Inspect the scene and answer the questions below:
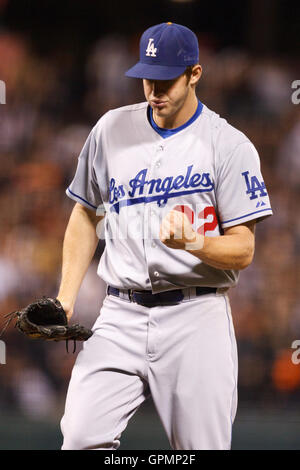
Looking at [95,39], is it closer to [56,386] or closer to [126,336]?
[56,386]

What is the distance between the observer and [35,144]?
16.1 feet

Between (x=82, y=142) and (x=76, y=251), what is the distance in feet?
8.31

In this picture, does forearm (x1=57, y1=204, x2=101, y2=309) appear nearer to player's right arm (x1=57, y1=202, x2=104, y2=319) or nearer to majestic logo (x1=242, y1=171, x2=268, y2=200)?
player's right arm (x1=57, y1=202, x2=104, y2=319)

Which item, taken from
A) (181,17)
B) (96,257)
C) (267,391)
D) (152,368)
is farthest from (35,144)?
(152,368)

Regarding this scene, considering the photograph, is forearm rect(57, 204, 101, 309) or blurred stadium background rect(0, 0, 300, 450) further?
blurred stadium background rect(0, 0, 300, 450)

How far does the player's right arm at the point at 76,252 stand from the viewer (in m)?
2.43

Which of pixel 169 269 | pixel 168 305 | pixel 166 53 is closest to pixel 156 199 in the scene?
pixel 169 269

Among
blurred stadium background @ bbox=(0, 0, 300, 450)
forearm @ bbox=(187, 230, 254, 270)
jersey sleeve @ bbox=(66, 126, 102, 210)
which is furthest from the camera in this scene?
blurred stadium background @ bbox=(0, 0, 300, 450)

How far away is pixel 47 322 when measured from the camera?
7.70 feet

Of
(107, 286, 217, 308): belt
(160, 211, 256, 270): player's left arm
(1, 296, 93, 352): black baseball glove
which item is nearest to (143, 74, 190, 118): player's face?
(160, 211, 256, 270): player's left arm

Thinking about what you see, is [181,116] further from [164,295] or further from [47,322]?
[47,322]

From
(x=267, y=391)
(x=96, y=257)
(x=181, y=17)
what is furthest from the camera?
(x=181, y=17)

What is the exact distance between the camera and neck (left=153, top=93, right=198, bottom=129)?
2361mm
